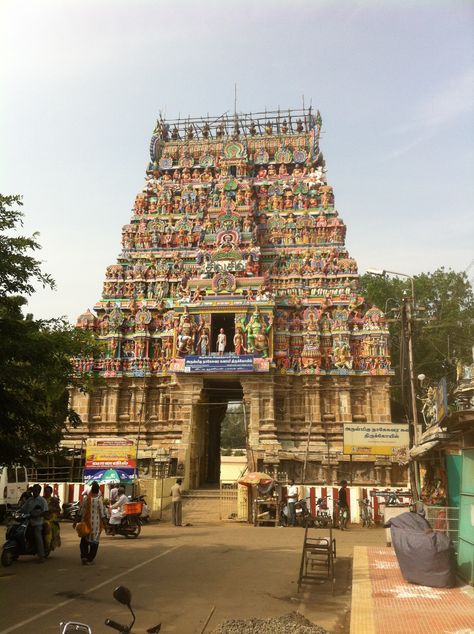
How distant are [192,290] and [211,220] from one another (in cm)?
593

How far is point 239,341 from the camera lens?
30266 mm

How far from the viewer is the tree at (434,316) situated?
42000 millimetres

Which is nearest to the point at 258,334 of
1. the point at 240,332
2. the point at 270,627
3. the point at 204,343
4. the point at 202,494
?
the point at 240,332

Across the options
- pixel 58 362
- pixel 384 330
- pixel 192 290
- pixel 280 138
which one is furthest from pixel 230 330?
pixel 58 362

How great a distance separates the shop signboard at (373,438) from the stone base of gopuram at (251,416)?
239 centimetres

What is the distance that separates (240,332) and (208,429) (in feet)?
26.7

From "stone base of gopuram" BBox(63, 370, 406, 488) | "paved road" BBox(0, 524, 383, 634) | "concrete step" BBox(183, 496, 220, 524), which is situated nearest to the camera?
"paved road" BBox(0, 524, 383, 634)

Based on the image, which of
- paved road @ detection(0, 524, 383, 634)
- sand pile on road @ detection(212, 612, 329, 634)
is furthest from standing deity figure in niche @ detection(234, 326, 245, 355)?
sand pile on road @ detection(212, 612, 329, 634)

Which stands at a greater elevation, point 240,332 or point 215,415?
point 240,332

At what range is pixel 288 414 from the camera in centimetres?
3089

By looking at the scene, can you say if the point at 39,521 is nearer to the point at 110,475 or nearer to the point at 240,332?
the point at 110,475

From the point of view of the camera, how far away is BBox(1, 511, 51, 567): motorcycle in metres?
12.5

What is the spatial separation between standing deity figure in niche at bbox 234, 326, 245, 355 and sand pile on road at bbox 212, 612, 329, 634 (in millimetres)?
22566

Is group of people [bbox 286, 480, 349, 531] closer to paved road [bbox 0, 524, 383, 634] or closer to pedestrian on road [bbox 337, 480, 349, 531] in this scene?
pedestrian on road [bbox 337, 480, 349, 531]
